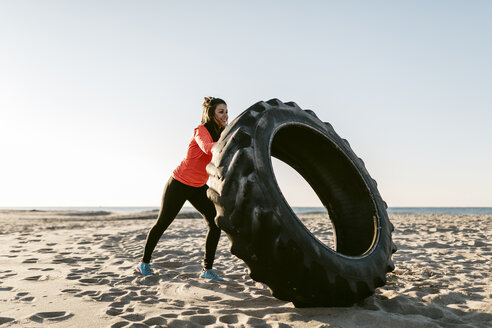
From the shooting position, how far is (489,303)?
269 cm

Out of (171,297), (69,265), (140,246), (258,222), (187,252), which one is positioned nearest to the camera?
(258,222)

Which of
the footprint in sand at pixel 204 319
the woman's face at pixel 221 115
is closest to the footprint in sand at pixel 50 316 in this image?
the footprint in sand at pixel 204 319

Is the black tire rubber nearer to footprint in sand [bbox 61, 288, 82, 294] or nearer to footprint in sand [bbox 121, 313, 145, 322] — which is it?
footprint in sand [bbox 121, 313, 145, 322]

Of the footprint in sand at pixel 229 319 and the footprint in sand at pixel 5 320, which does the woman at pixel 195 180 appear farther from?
the footprint in sand at pixel 5 320

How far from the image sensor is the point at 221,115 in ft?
Answer: 11.4

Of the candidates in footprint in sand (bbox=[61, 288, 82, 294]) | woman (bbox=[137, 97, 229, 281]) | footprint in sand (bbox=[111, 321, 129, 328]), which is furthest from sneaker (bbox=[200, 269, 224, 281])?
footprint in sand (bbox=[111, 321, 129, 328])

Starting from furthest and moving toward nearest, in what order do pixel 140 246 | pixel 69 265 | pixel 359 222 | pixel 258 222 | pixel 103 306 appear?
pixel 140 246 → pixel 69 265 → pixel 359 222 → pixel 103 306 → pixel 258 222

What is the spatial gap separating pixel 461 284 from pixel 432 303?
85cm

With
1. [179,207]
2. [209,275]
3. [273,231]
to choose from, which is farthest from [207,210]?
[273,231]

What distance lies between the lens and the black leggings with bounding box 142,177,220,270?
11.7ft

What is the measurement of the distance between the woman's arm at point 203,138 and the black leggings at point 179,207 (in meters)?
0.58

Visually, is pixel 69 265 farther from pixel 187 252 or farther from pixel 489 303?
pixel 489 303

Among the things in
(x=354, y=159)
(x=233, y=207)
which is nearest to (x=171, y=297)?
(x=233, y=207)

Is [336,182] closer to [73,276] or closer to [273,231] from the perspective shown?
[273,231]
